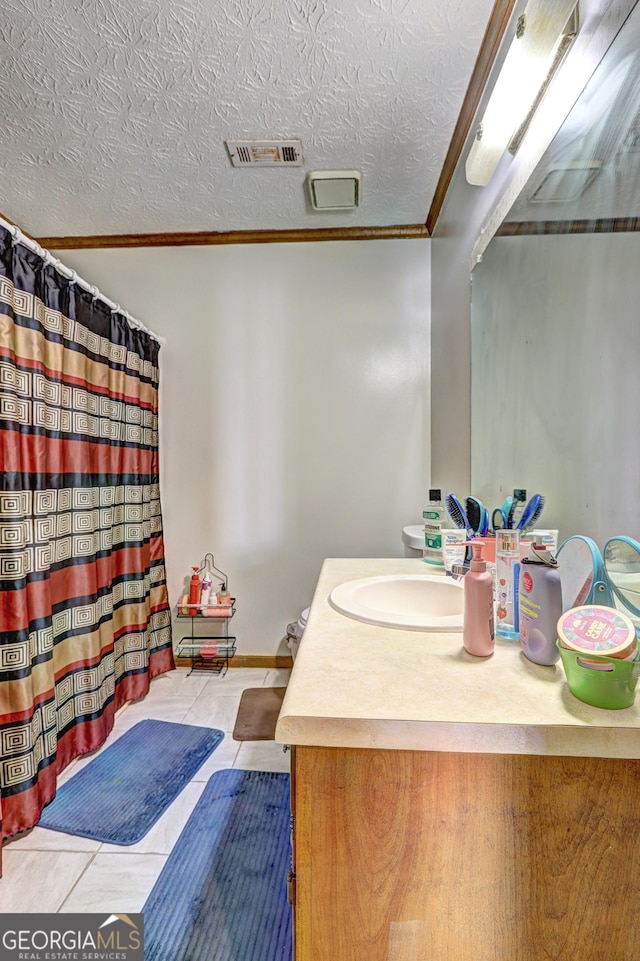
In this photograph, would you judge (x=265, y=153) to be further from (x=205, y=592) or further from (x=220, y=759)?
(x=220, y=759)

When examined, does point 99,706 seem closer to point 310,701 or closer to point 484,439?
point 310,701

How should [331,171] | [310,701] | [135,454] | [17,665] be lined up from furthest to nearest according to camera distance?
[135,454] < [331,171] < [17,665] < [310,701]

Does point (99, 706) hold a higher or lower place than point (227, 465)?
lower

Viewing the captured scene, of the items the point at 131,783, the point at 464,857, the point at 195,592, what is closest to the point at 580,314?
the point at 464,857

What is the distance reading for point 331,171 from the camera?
78.6 inches

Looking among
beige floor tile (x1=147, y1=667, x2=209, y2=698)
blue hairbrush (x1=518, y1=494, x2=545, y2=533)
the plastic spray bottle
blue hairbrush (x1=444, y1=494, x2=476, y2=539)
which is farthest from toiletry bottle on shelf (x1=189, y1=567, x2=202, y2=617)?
blue hairbrush (x1=518, y1=494, x2=545, y2=533)

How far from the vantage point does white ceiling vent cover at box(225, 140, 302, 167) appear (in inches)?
71.6

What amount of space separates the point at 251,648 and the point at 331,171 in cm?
240

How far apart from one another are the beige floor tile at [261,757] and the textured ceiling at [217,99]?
2398 mm

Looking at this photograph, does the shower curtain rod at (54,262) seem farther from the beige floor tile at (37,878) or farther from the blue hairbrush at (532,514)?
the beige floor tile at (37,878)

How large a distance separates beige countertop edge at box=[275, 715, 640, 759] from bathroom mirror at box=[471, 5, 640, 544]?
0.33m

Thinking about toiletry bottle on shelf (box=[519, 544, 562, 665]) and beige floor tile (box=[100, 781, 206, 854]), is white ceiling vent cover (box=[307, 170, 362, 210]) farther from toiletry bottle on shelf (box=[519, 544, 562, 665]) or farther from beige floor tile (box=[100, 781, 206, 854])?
beige floor tile (box=[100, 781, 206, 854])

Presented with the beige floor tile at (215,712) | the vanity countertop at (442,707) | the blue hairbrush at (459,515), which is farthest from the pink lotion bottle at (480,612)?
the beige floor tile at (215,712)

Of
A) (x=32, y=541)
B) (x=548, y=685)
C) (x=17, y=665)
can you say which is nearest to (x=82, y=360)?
(x=32, y=541)
